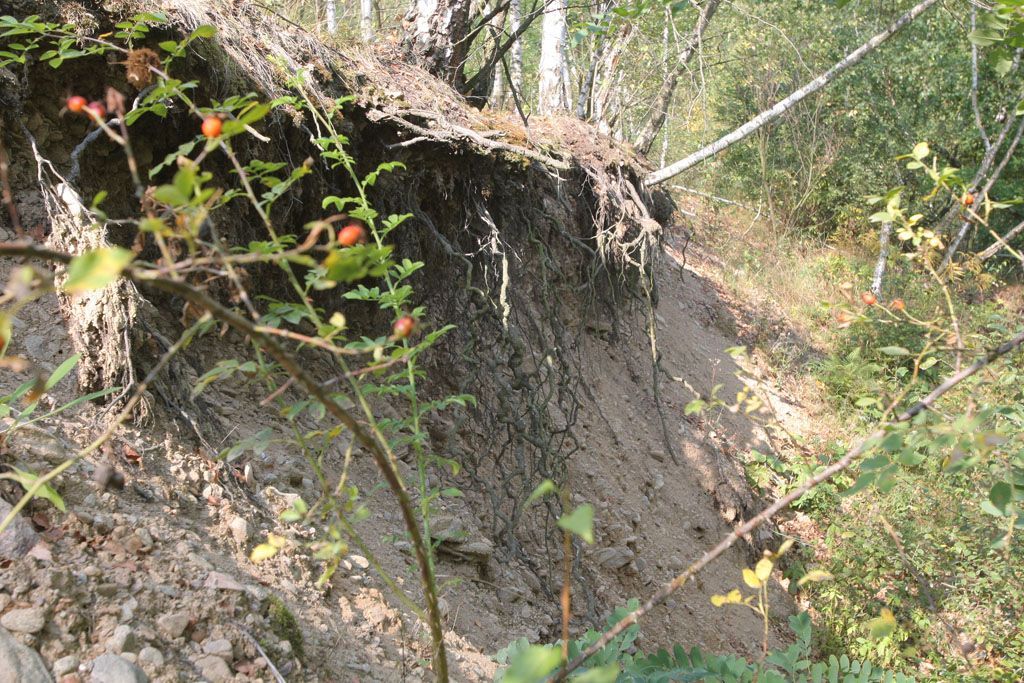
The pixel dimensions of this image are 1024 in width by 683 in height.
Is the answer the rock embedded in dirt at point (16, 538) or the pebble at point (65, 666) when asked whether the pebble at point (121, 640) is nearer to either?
the pebble at point (65, 666)

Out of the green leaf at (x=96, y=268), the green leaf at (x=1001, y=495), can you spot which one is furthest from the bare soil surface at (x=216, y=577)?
the green leaf at (x=96, y=268)

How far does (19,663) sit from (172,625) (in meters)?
0.37

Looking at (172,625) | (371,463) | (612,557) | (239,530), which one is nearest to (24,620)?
(172,625)

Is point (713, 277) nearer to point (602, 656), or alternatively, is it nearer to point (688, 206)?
point (688, 206)

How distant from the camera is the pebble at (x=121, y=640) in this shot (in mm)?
1702

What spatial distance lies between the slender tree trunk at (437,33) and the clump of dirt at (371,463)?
13.6 inches

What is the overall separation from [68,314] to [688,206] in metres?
12.9

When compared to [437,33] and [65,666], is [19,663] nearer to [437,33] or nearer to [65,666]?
[65,666]

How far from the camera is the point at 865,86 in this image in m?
12.8

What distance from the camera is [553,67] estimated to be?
21.0ft

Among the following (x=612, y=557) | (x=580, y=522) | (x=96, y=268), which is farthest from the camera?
(x=612, y=557)

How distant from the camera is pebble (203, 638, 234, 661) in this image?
1866mm

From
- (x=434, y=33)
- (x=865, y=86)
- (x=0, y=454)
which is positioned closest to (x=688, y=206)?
(x=865, y=86)

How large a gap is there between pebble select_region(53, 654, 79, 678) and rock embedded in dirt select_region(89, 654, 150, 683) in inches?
1.4
